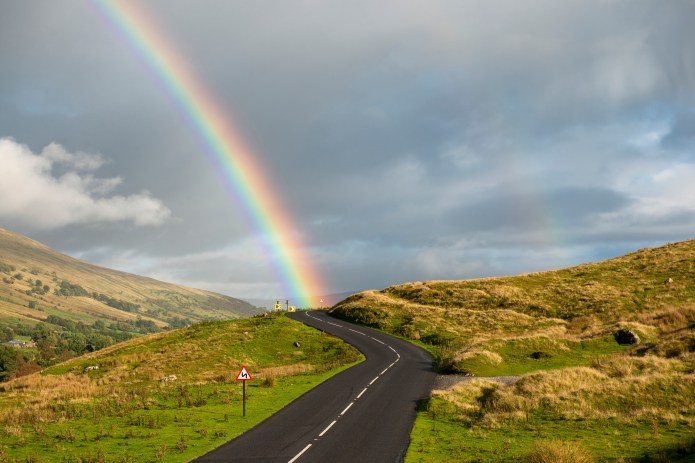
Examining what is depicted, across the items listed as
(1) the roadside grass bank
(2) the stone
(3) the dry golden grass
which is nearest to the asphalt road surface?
(1) the roadside grass bank

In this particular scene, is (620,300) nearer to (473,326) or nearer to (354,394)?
(473,326)

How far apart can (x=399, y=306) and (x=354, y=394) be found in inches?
1782

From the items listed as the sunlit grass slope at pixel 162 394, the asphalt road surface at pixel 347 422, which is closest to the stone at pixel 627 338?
the asphalt road surface at pixel 347 422

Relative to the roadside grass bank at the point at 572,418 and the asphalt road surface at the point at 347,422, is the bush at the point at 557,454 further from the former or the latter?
the asphalt road surface at the point at 347,422

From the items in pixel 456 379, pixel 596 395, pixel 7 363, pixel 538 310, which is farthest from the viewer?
pixel 7 363

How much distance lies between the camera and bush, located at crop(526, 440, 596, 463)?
1633cm

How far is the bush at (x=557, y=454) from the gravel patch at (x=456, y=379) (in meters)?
17.7

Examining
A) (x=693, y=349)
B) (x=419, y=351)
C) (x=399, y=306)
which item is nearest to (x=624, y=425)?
(x=693, y=349)

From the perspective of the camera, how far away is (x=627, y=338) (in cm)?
4394

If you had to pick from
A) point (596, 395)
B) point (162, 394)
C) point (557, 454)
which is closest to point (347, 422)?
point (557, 454)

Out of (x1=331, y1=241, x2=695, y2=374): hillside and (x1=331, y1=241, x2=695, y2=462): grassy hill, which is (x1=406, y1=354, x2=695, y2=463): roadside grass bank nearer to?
(x1=331, y1=241, x2=695, y2=462): grassy hill

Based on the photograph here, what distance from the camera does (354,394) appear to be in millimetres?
33000

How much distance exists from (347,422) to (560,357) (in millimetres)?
25940

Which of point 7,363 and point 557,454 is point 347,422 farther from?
point 7,363
